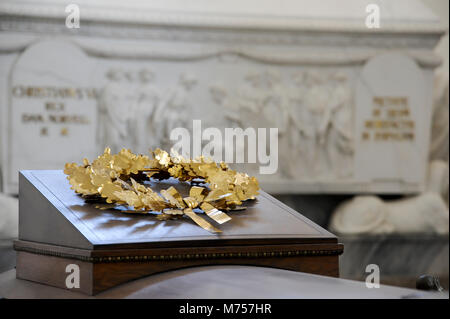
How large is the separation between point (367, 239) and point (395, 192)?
601 mm

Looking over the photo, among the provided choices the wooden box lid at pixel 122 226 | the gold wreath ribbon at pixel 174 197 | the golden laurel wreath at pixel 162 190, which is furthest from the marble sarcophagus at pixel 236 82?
the gold wreath ribbon at pixel 174 197

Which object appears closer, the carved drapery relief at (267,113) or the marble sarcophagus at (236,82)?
the marble sarcophagus at (236,82)

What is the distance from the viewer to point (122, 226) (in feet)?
5.42

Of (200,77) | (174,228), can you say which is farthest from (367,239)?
(174,228)

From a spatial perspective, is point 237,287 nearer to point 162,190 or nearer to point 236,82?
point 162,190

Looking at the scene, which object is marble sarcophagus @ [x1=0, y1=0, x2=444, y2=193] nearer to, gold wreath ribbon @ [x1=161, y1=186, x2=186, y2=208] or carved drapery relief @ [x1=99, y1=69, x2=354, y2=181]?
carved drapery relief @ [x1=99, y1=69, x2=354, y2=181]

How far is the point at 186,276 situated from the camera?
1.54 meters

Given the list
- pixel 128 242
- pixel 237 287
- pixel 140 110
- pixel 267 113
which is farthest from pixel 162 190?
pixel 267 113

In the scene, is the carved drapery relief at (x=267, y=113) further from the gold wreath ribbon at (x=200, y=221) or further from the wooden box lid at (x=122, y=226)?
the gold wreath ribbon at (x=200, y=221)

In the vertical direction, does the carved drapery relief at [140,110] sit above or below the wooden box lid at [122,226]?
above

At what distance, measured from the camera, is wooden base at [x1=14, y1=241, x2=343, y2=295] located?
153 cm

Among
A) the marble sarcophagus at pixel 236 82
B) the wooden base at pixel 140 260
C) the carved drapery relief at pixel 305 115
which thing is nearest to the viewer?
the wooden base at pixel 140 260

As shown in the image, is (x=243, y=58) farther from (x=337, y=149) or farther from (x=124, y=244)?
(x=124, y=244)

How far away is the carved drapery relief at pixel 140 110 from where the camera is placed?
655 cm
